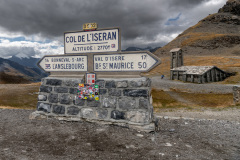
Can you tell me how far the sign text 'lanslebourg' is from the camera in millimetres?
5832

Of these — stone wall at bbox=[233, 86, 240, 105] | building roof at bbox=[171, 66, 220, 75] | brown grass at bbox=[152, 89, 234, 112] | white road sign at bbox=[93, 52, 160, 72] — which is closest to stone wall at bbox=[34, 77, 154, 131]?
white road sign at bbox=[93, 52, 160, 72]

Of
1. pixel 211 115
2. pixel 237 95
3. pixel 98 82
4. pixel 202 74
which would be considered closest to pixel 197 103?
pixel 237 95

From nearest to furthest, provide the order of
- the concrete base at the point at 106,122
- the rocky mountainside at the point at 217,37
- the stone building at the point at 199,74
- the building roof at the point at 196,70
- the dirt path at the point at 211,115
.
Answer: the concrete base at the point at 106,122 < the dirt path at the point at 211,115 < the stone building at the point at 199,74 < the building roof at the point at 196,70 < the rocky mountainside at the point at 217,37

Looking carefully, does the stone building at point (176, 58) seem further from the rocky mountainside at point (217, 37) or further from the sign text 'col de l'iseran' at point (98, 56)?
the rocky mountainside at point (217, 37)

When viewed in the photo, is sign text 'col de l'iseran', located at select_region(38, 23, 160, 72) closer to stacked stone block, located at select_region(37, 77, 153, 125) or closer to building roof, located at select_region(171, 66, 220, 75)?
stacked stone block, located at select_region(37, 77, 153, 125)

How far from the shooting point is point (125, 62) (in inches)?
222

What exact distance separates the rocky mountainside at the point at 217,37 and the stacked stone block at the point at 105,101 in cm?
9231

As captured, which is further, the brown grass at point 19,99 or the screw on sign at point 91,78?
the brown grass at point 19,99

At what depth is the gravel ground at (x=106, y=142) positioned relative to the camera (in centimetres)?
382

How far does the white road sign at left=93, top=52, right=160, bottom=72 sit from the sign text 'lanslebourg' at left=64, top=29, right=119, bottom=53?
1.04 ft

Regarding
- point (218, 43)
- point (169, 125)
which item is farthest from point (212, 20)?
point (169, 125)

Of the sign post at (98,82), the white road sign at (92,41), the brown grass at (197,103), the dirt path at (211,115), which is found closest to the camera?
the sign post at (98,82)

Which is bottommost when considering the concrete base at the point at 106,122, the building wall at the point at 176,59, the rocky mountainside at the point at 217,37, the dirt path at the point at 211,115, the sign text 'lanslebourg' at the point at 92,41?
the dirt path at the point at 211,115

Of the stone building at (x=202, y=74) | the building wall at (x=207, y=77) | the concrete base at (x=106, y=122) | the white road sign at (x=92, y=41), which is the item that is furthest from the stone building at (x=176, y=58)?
the concrete base at (x=106, y=122)
